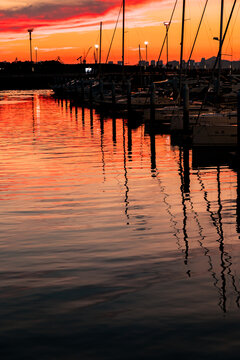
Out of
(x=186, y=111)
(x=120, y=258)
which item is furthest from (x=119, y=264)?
(x=186, y=111)

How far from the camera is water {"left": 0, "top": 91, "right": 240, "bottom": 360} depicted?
707cm

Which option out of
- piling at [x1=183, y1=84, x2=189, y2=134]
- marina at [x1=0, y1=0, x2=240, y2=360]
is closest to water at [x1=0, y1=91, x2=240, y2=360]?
marina at [x1=0, y1=0, x2=240, y2=360]

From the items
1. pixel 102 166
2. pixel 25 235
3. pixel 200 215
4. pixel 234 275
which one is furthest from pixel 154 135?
pixel 234 275

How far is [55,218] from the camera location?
13836mm

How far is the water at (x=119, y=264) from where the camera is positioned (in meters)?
7.07

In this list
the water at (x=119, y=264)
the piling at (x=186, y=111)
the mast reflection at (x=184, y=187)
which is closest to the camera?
the water at (x=119, y=264)

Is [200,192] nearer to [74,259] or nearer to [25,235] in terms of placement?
[25,235]

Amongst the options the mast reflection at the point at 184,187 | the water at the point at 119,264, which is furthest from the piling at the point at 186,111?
the water at the point at 119,264

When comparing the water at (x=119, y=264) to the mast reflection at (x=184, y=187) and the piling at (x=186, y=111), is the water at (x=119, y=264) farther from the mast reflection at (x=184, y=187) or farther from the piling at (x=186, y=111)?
the piling at (x=186, y=111)

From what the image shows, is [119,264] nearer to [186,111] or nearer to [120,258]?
[120,258]

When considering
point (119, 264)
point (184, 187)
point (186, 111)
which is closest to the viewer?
point (119, 264)

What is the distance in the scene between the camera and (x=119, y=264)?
1000cm

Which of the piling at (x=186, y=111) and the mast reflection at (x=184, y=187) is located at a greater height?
the piling at (x=186, y=111)

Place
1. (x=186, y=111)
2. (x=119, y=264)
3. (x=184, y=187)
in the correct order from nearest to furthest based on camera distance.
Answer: (x=119, y=264) < (x=184, y=187) < (x=186, y=111)
